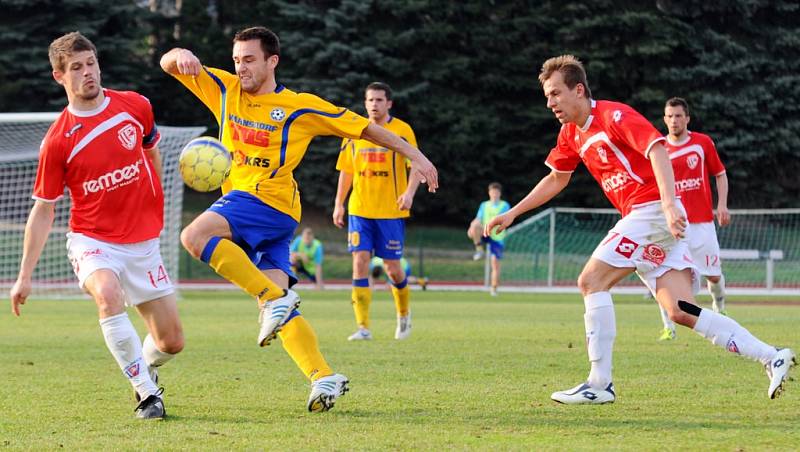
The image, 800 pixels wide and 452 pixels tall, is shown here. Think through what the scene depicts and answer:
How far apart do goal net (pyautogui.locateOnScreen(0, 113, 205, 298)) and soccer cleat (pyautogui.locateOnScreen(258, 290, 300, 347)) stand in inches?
528

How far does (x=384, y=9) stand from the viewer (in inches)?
1407

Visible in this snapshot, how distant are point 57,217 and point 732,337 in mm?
19680

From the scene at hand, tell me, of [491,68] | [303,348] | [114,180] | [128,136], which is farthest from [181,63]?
[491,68]

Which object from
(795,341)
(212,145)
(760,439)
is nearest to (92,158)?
(212,145)

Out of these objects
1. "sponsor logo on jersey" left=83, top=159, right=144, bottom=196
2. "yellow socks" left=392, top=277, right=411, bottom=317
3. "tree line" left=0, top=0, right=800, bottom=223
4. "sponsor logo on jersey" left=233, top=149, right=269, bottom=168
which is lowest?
"yellow socks" left=392, top=277, right=411, bottom=317

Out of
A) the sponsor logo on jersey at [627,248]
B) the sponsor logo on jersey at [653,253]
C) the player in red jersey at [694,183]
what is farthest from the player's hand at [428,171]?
the player in red jersey at [694,183]

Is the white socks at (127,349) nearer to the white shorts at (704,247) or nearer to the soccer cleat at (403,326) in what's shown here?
the soccer cleat at (403,326)

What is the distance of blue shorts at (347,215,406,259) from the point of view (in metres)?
11.8

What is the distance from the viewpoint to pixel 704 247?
1112 centimetres

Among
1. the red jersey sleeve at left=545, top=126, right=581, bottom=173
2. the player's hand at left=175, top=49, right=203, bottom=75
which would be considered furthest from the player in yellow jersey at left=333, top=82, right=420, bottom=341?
the player's hand at left=175, top=49, right=203, bottom=75

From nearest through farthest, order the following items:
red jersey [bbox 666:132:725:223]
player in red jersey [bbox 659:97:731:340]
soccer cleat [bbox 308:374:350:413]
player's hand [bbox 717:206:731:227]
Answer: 1. soccer cleat [bbox 308:374:350:413]
2. player's hand [bbox 717:206:731:227]
3. player in red jersey [bbox 659:97:731:340]
4. red jersey [bbox 666:132:725:223]

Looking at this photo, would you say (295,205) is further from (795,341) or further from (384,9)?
(384,9)

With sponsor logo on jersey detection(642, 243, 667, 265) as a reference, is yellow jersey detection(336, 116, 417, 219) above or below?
above

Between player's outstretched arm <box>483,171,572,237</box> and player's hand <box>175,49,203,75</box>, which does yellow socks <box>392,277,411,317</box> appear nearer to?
player's outstretched arm <box>483,171,572,237</box>
